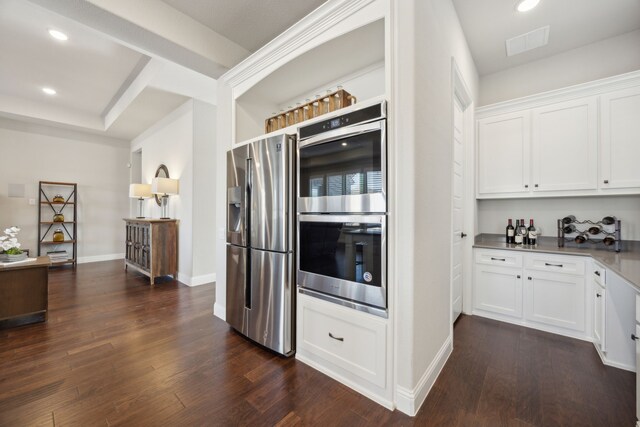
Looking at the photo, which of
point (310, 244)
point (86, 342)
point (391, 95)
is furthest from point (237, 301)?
point (391, 95)

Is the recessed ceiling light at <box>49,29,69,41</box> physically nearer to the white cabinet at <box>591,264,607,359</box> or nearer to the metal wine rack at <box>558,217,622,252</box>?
the white cabinet at <box>591,264,607,359</box>

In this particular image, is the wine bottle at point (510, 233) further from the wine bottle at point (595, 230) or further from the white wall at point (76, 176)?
the white wall at point (76, 176)

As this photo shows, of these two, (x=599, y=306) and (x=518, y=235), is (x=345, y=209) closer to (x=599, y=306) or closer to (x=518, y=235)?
(x=599, y=306)

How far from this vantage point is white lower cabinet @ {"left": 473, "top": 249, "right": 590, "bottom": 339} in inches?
96.7

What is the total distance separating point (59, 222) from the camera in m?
5.68

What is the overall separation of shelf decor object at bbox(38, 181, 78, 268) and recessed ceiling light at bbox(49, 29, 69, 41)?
3.69 metres

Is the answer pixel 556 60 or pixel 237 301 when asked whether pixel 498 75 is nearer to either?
pixel 556 60

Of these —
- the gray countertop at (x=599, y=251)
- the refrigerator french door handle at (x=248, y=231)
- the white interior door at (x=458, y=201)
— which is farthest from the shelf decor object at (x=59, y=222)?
the gray countertop at (x=599, y=251)

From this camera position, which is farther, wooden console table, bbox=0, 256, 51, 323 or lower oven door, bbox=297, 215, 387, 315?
wooden console table, bbox=0, 256, 51, 323

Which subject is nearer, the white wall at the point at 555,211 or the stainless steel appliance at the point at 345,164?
the stainless steel appliance at the point at 345,164

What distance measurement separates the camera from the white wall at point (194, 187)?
4281mm

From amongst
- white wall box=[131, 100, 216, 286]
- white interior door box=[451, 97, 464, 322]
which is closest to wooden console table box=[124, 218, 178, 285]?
white wall box=[131, 100, 216, 286]

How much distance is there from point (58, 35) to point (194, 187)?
229 centimetres

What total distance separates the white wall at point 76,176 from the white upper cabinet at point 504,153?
7738 mm
